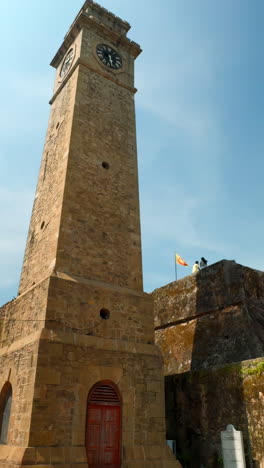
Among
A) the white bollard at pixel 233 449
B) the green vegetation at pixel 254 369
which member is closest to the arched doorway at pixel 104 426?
the white bollard at pixel 233 449

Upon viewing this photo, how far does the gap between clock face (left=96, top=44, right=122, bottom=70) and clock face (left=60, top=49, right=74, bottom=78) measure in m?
1.26

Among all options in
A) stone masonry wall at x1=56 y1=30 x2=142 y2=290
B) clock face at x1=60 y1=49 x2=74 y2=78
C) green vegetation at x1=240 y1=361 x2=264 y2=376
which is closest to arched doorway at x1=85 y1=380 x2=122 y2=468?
stone masonry wall at x1=56 y1=30 x2=142 y2=290

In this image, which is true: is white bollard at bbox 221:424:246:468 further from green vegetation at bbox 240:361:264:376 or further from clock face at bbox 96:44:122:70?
clock face at bbox 96:44:122:70

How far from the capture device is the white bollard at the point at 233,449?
9062 mm

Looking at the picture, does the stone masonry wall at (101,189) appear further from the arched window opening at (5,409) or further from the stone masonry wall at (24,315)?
the arched window opening at (5,409)

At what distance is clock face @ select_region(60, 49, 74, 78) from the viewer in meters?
17.0

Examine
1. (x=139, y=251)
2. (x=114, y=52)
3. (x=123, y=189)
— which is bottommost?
(x=139, y=251)

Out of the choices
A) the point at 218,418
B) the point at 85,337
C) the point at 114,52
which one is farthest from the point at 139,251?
the point at 114,52

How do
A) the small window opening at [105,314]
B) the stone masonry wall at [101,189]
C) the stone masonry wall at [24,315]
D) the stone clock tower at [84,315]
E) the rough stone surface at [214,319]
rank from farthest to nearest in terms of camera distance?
1. the rough stone surface at [214,319]
2. the stone masonry wall at [101,189]
3. the small window opening at [105,314]
4. the stone masonry wall at [24,315]
5. the stone clock tower at [84,315]

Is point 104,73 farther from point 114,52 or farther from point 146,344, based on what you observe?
point 146,344

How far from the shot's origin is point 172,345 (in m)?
16.0

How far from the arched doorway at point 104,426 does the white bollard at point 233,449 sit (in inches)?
106

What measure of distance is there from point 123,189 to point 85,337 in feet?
19.2

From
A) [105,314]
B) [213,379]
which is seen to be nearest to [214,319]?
[213,379]
